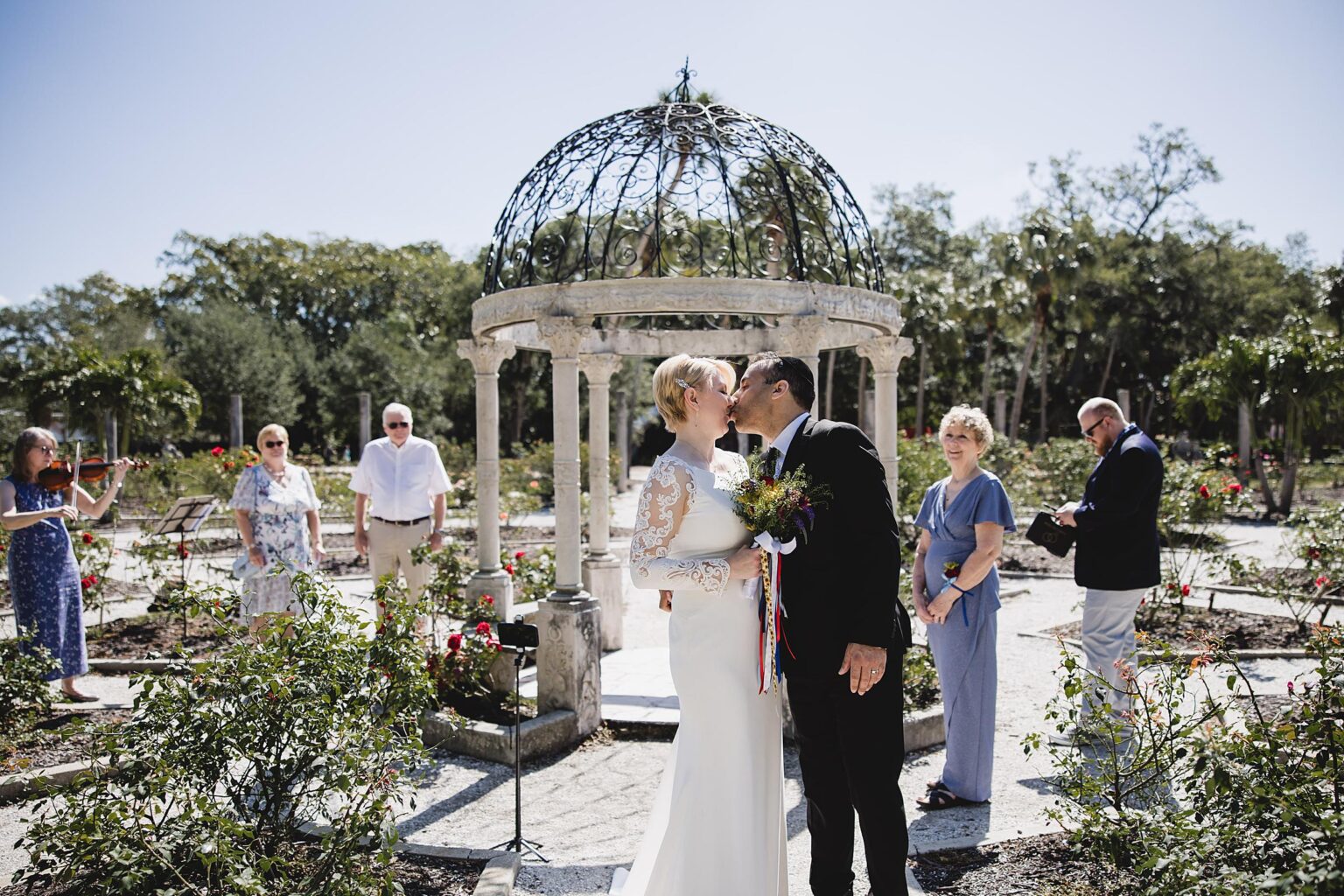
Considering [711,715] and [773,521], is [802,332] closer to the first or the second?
[773,521]

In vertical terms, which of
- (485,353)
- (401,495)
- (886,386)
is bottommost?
(401,495)

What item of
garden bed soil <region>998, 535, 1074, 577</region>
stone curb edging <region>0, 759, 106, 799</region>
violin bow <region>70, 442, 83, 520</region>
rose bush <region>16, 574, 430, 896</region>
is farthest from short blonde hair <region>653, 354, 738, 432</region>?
garden bed soil <region>998, 535, 1074, 577</region>

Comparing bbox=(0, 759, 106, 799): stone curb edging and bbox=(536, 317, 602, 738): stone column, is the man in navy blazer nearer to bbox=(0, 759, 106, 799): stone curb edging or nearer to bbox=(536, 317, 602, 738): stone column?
bbox=(536, 317, 602, 738): stone column

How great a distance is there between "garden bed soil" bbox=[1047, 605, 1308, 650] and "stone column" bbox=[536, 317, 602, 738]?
5.02m

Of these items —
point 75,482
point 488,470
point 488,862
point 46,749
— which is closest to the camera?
point 488,862

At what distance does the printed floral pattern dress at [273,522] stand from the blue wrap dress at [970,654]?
448cm

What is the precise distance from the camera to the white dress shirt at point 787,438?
3.61 meters

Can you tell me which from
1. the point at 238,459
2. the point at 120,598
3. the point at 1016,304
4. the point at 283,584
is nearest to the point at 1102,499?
the point at 283,584

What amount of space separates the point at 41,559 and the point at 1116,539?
279 inches

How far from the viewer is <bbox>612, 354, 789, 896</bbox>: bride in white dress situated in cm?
361

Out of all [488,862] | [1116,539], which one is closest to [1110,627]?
[1116,539]

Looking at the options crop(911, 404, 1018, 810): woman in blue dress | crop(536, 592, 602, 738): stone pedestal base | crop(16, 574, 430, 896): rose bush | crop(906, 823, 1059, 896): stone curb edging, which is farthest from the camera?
crop(536, 592, 602, 738): stone pedestal base

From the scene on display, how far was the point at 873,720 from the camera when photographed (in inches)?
137

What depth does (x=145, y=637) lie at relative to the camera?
8.95 metres
